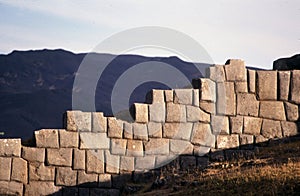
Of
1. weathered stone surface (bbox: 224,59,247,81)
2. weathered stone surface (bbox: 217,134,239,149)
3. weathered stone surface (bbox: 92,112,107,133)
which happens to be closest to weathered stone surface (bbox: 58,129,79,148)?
weathered stone surface (bbox: 92,112,107,133)

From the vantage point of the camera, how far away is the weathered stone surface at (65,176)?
48.2ft

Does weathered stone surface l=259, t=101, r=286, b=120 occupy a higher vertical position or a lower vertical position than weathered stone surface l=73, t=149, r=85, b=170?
higher

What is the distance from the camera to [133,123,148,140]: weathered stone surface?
15104mm

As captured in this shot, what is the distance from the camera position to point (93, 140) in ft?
48.8

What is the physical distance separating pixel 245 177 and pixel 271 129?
5.14m

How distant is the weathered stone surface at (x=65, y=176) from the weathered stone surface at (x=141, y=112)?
2.17 meters

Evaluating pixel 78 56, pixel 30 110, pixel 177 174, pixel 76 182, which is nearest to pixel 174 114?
pixel 177 174

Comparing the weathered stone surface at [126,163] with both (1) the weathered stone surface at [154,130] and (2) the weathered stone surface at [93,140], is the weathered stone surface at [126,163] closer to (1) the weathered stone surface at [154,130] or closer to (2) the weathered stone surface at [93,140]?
(2) the weathered stone surface at [93,140]

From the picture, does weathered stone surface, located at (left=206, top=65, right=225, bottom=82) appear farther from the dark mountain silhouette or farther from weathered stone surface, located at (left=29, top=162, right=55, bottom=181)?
the dark mountain silhouette

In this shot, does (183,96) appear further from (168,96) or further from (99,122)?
(99,122)

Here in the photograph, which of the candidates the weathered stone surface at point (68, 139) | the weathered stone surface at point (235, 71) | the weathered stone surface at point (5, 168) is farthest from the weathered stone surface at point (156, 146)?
the weathered stone surface at point (5, 168)

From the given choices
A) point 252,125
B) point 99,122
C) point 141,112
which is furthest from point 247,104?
point 99,122

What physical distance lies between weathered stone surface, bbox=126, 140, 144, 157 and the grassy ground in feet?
2.77

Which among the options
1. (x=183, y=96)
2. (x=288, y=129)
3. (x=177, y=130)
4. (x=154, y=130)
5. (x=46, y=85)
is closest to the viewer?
(x=154, y=130)
